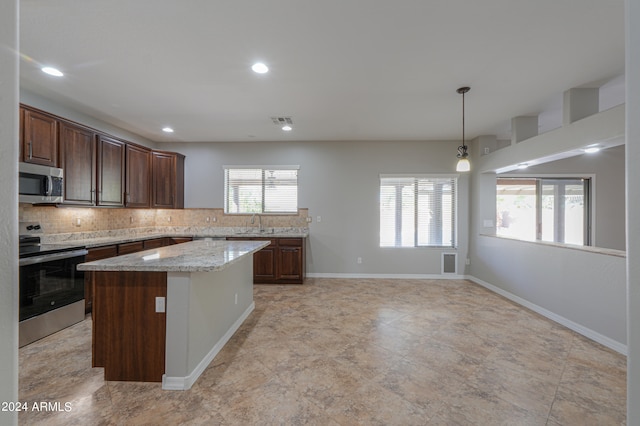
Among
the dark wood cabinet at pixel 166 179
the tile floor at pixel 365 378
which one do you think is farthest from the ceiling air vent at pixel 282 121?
the tile floor at pixel 365 378

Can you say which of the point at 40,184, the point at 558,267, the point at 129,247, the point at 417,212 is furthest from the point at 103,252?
the point at 558,267

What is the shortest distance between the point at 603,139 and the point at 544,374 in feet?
7.89

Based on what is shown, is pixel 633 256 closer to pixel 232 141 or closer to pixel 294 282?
pixel 294 282

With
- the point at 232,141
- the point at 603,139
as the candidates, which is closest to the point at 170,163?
the point at 232,141

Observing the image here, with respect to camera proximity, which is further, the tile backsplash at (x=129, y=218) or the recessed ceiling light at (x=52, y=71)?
the tile backsplash at (x=129, y=218)

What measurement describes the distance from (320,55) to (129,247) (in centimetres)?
377

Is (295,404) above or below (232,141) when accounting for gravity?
below

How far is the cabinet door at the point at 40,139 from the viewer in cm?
295

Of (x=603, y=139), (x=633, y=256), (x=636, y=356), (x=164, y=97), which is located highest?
(x=164, y=97)

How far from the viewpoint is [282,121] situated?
14.0 ft

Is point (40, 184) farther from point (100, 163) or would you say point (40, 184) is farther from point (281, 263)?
point (281, 263)

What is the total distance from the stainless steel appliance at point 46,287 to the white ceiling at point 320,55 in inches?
74.1

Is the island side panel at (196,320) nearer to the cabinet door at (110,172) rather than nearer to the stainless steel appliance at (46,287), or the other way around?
the stainless steel appliance at (46,287)

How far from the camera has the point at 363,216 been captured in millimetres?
5445
